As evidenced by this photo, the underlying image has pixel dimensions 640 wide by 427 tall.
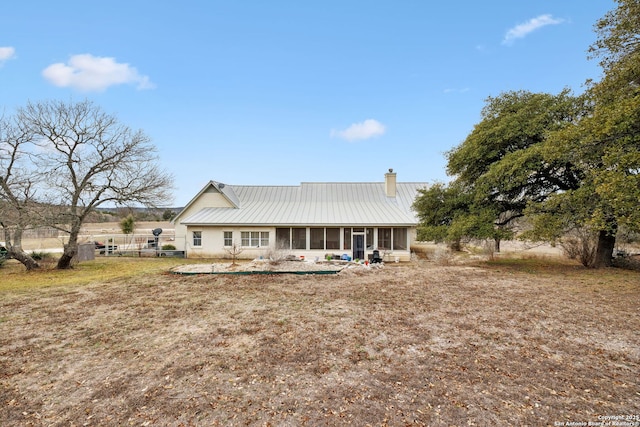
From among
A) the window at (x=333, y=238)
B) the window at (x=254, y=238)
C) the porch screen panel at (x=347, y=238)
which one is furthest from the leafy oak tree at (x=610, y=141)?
the window at (x=254, y=238)

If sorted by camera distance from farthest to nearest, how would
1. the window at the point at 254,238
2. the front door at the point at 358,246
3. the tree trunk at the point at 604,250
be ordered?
the window at the point at 254,238
the front door at the point at 358,246
the tree trunk at the point at 604,250

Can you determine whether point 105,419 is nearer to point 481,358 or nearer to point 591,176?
point 481,358

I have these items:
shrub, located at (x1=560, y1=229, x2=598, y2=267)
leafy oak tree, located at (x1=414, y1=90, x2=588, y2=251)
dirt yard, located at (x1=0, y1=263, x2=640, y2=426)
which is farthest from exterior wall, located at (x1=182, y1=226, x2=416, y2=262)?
shrub, located at (x1=560, y1=229, x2=598, y2=267)

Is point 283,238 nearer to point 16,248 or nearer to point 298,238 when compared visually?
point 298,238

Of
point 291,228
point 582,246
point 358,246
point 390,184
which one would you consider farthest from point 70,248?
point 582,246

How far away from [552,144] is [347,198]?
13.8 meters

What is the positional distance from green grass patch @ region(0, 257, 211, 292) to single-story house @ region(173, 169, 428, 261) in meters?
4.05

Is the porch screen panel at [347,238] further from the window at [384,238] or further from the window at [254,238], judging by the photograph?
the window at [254,238]

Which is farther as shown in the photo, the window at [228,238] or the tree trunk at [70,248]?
the window at [228,238]

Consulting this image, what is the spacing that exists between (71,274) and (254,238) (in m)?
9.41

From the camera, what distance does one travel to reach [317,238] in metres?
18.9

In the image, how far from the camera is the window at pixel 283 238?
1879cm

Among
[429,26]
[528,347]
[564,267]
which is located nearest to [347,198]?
[429,26]

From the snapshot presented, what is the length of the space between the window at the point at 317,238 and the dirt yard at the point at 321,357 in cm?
899
